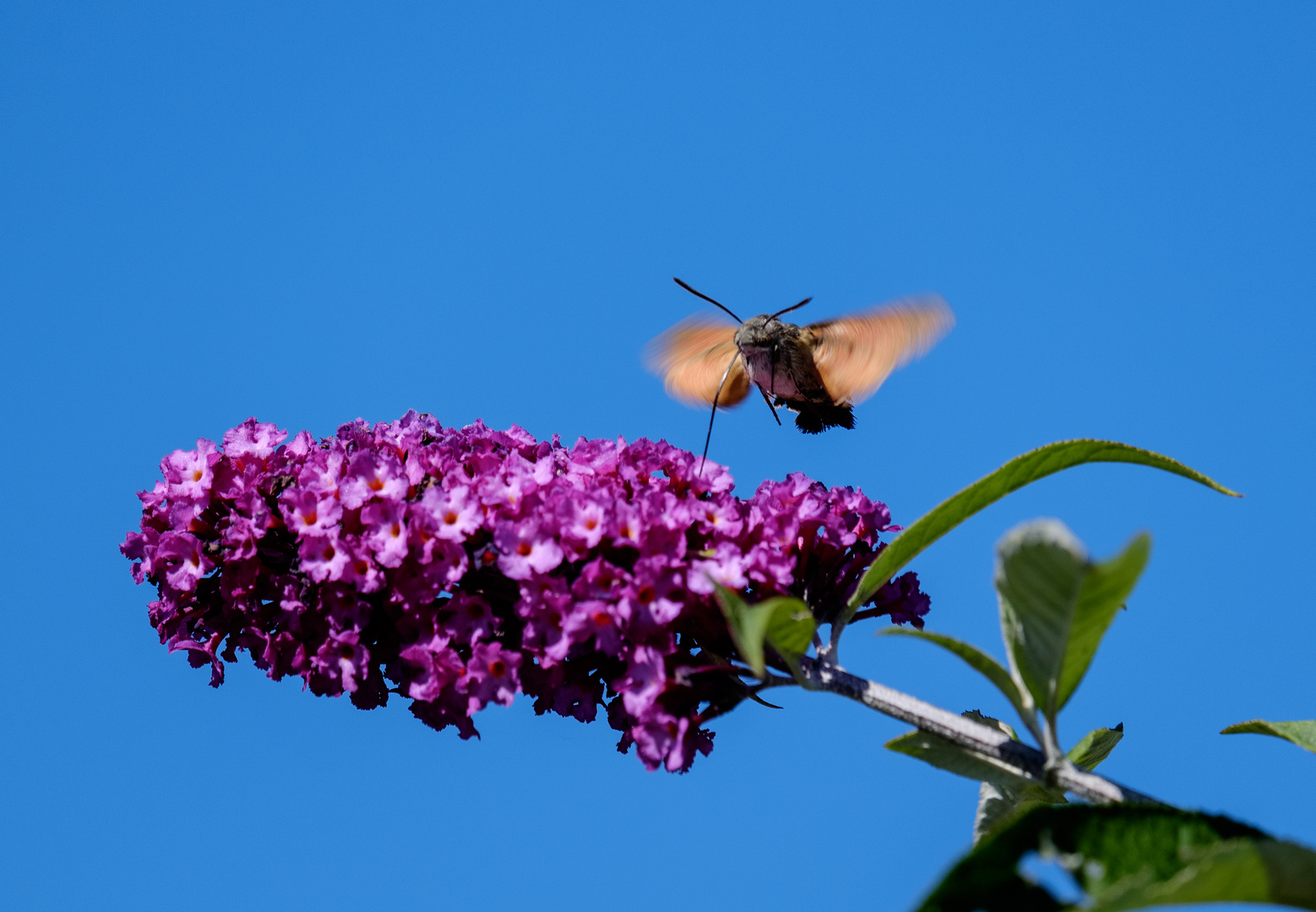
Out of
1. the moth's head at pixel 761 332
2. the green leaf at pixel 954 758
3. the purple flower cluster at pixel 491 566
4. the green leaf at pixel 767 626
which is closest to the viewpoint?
the green leaf at pixel 767 626

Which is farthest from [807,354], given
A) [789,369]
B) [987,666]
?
[987,666]

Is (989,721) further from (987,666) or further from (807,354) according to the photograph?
(807,354)

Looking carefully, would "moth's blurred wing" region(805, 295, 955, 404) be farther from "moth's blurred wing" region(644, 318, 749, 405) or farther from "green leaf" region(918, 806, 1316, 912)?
"green leaf" region(918, 806, 1316, 912)

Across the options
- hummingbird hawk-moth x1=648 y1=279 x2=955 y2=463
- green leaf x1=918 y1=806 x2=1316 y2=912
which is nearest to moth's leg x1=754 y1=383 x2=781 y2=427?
hummingbird hawk-moth x1=648 y1=279 x2=955 y2=463

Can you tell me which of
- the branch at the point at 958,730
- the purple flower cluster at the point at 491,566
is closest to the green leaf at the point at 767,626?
the branch at the point at 958,730

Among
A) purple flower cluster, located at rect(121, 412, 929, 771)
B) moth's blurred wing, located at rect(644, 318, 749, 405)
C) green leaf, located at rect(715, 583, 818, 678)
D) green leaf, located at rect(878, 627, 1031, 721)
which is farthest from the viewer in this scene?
moth's blurred wing, located at rect(644, 318, 749, 405)

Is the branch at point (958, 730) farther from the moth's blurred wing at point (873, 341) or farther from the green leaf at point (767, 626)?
the moth's blurred wing at point (873, 341)

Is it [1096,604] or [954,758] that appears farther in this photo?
[954,758]
